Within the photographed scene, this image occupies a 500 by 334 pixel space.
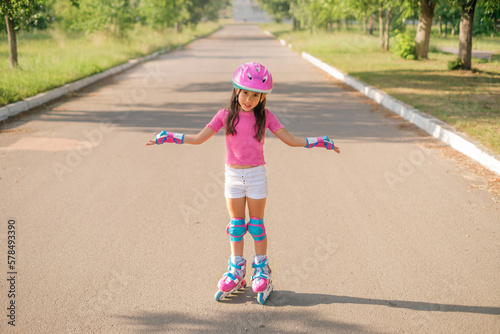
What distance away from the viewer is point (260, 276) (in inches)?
132

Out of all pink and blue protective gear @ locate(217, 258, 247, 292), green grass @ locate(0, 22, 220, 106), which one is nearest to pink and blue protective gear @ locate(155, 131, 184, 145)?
pink and blue protective gear @ locate(217, 258, 247, 292)

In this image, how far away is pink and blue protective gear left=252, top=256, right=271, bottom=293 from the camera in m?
3.30

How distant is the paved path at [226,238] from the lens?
3.17m

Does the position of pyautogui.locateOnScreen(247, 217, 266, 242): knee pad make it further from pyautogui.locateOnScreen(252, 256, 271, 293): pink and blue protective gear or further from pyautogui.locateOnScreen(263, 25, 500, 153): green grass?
pyautogui.locateOnScreen(263, 25, 500, 153): green grass

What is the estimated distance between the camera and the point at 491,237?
4285 mm

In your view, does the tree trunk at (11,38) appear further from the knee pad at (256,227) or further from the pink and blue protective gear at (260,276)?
the pink and blue protective gear at (260,276)

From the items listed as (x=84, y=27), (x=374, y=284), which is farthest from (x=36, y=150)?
(x=84, y=27)

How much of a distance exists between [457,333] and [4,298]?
2.88 metres
